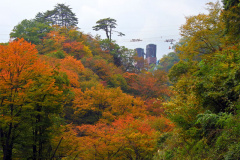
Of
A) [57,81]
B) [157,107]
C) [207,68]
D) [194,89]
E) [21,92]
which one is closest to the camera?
[194,89]

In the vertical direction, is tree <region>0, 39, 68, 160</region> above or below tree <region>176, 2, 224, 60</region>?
below

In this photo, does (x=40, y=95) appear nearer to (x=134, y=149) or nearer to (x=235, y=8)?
(x=134, y=149)

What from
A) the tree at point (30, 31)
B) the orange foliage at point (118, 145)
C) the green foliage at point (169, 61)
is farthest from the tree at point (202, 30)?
the green foliage at point (169, 61)

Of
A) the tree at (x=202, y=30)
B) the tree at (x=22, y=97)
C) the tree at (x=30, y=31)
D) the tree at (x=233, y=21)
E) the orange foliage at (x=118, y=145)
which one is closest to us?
the tree at (x=22, y=97)

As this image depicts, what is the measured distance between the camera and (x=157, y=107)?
3341cm

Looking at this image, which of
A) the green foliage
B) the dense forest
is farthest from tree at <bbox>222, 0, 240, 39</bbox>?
the green foliage

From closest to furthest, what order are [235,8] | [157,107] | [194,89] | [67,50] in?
1. [194,89]
2. [235,8]
3. [157,107]
4. [67,50]

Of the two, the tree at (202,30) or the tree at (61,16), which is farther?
the tree at (61,16)

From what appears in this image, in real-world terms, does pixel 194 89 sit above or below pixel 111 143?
above

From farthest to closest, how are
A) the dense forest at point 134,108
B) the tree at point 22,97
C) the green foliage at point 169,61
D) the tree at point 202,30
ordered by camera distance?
the green foliage at point 169,61 → the tree at point 202,30 → the tree at point 22,97 → the dense forest at point 134,108

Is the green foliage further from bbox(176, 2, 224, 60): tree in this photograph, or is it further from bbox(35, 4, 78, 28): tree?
bbox(176, 2, 224, 60): tree

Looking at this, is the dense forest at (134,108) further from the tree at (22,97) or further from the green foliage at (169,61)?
the green foliage at (169,61)

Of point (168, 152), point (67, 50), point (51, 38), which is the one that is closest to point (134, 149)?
point (168, 152)

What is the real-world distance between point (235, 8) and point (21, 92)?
13.1m
